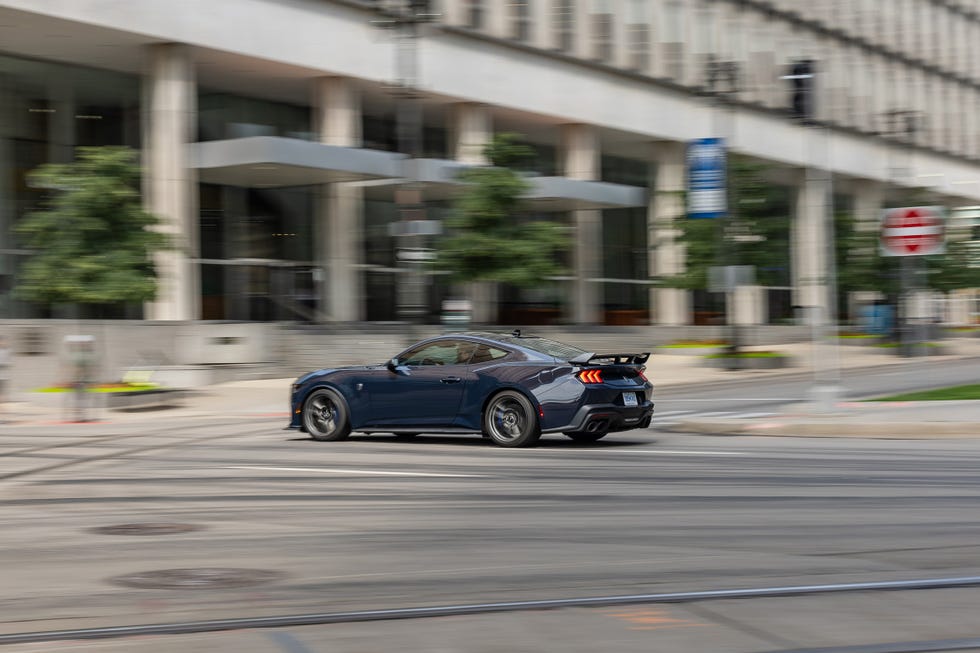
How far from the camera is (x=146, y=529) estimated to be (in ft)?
30.1

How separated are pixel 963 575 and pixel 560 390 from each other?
8333mm

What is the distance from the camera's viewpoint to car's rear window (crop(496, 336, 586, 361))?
615 inches

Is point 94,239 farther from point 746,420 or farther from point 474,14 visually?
point 474,14

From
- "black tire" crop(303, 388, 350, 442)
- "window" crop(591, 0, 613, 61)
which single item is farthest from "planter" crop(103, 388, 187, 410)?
"window" crop(591, 0, 613, 61)

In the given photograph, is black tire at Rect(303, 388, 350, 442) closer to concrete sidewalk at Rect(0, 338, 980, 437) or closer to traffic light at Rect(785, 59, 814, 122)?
concrete sidewalk at Rect(0, 338, 980, 437)

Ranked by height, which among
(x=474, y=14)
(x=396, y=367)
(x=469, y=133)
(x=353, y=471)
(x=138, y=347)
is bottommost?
(x=353, y=471)

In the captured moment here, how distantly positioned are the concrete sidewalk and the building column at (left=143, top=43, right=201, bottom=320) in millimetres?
3862

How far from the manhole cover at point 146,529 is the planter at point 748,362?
29.5m

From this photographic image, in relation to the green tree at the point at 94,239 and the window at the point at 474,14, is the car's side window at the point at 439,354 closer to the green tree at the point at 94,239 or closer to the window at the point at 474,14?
the green tree at the point at 94,239

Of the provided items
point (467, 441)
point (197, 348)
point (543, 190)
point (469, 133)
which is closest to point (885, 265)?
point (543, 190)

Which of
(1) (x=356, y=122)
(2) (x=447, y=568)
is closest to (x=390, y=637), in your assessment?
(2) (x=447, y=568)

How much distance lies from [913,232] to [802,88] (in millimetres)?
3187

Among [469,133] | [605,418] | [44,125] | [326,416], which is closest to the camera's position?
[605,418]

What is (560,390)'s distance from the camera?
49.7ft
